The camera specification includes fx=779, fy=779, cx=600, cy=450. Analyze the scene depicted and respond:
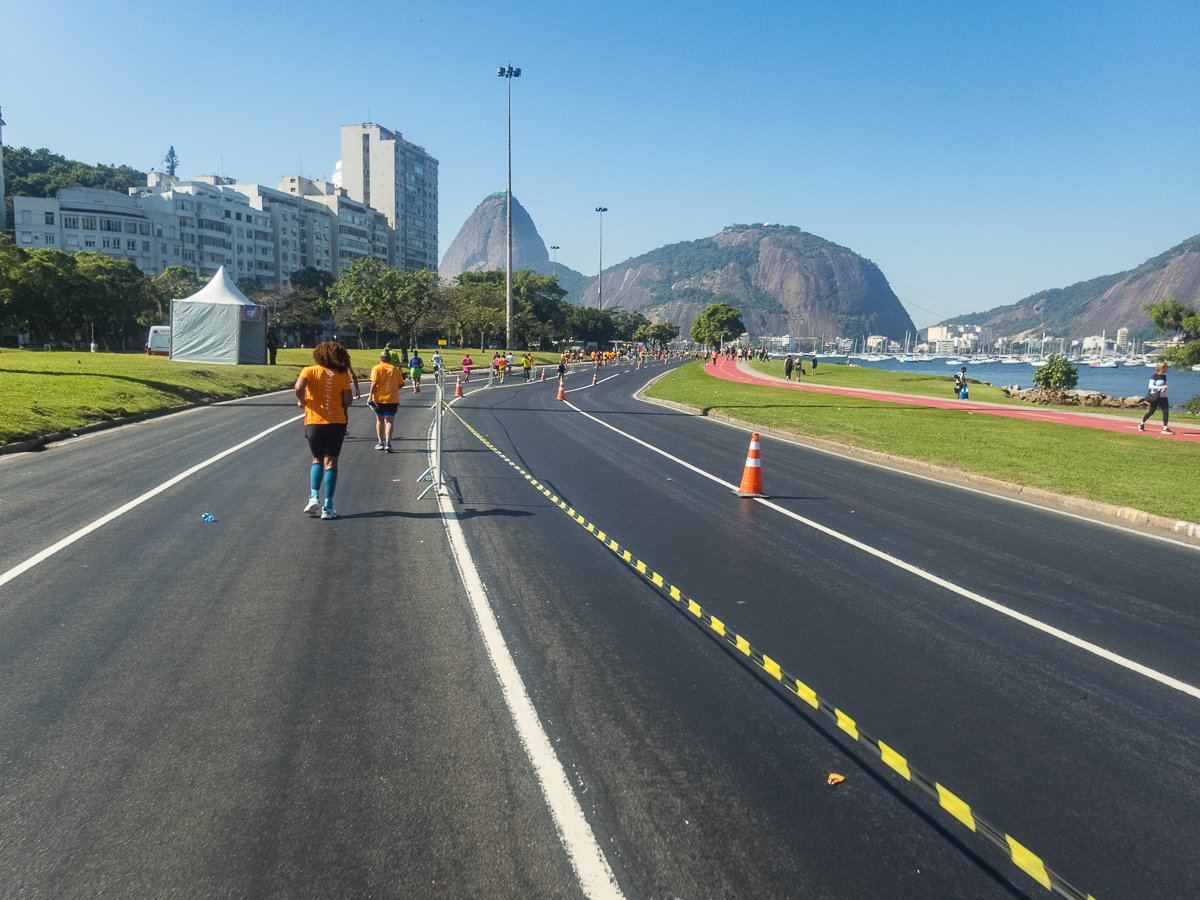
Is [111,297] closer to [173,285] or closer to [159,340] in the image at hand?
[173,285]

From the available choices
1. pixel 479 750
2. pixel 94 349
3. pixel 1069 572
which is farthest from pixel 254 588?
pixel 94 349

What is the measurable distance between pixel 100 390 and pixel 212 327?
641 inches

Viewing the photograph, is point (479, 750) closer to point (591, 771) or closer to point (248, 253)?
point (591, 771)

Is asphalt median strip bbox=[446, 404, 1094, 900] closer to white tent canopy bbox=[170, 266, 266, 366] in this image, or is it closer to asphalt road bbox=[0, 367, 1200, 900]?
asphalt road bbox=[0, 367, 1200, 900]

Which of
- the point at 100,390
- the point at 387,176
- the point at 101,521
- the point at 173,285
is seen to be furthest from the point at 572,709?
the point at 387,176

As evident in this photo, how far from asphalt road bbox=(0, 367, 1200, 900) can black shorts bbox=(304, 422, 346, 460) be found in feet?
2.51

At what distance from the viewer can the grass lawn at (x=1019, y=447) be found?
453 inches

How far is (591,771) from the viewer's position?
3529 mm

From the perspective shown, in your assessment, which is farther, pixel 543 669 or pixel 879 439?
pixel 879 439

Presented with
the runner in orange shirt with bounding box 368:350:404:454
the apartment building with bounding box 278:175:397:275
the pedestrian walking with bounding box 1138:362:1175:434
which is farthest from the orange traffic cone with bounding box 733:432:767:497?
the apartment building with bounding box 278:175:397:275

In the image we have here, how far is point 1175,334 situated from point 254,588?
182 feet

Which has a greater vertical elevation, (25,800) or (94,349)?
(94,349)

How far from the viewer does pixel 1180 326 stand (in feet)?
145

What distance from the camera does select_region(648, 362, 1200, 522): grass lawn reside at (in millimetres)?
11508
